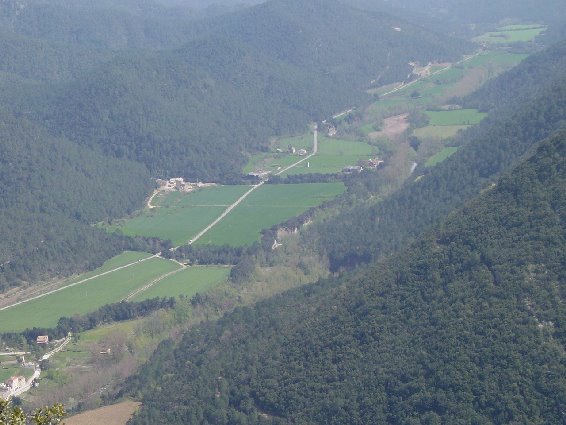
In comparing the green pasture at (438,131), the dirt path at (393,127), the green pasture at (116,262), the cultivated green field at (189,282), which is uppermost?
the green pasture at (116,262)

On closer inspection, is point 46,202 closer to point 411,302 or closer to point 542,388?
point 411,302

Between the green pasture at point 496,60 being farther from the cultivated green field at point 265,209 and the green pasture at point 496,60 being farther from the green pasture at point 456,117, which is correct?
the cultivated green field at point 265,209

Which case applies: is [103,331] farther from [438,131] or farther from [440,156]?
[438,131]

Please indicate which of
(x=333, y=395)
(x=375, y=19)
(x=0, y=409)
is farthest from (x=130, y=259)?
(x=375, y=19)

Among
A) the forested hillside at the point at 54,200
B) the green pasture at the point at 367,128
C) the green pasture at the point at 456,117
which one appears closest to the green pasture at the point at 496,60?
the green pasture at the point at 456,117

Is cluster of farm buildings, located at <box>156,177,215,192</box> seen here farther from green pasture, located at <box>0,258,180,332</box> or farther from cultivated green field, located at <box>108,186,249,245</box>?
green pasture, located at <box>0,258,180,332</box>

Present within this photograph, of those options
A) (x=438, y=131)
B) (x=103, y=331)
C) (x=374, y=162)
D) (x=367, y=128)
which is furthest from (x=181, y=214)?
(x=367, y=128)
